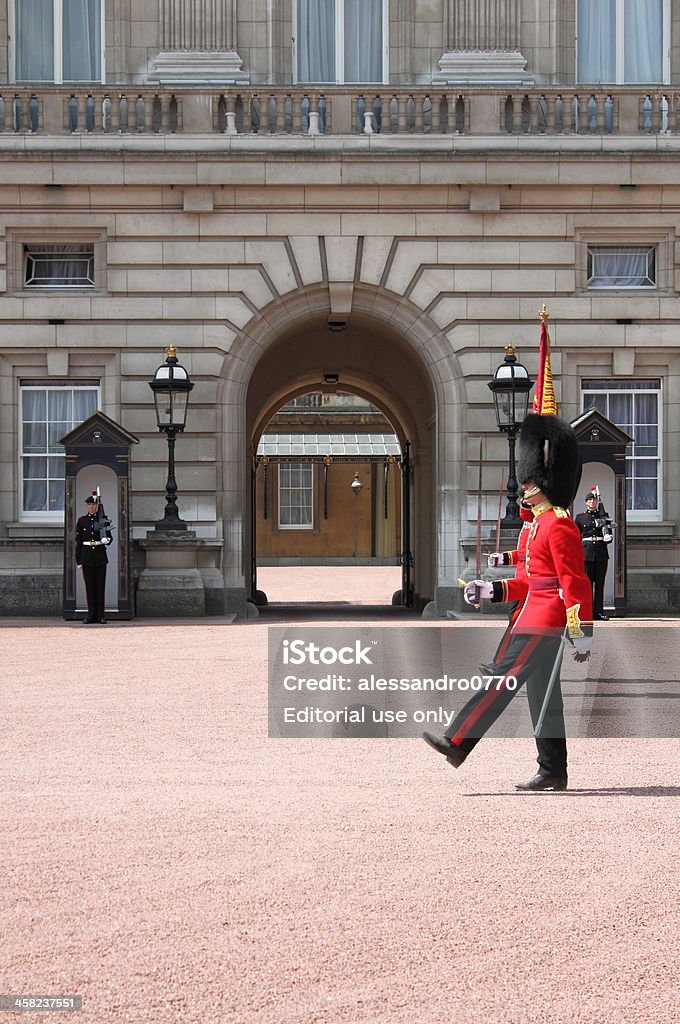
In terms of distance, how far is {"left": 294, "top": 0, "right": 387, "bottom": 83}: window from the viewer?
18594mm

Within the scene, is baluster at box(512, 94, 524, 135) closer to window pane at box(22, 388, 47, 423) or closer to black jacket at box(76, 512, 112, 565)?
window pane at box(22, 388, 47, 423)

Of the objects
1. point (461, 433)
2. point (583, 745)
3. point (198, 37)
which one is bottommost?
point (583, 745)

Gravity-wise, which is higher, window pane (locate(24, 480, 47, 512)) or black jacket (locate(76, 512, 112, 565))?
window pane (locate(24, 480, 47, 512))

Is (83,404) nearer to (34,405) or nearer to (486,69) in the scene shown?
(34,405)

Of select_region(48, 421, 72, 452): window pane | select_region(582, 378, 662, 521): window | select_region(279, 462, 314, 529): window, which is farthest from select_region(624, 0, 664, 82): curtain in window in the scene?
select_region(279, 462, 314, 529): window

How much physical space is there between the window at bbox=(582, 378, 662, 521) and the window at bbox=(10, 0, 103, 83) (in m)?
7.04

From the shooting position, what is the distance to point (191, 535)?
1716 centimetres

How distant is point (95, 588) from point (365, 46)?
290 inches

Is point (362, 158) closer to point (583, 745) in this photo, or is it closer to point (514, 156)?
point (514, 156)

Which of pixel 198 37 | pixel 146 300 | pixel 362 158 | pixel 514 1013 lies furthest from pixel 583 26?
pixel 514 1013

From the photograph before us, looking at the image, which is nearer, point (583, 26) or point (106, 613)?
point (106, 613)

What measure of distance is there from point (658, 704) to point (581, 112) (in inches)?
406

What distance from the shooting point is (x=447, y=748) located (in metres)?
6.54

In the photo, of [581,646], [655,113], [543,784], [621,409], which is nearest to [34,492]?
[621,409]
